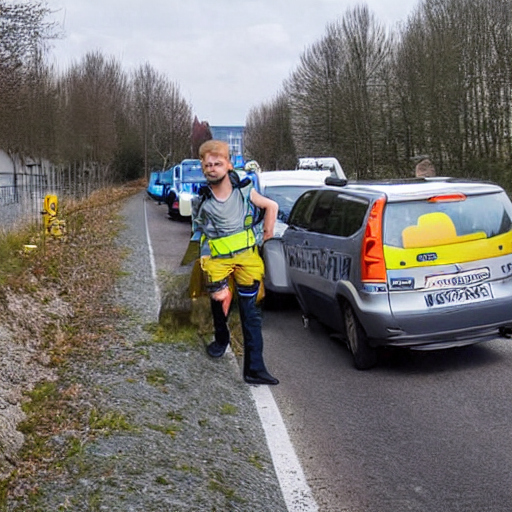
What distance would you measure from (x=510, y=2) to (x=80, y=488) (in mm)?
34346

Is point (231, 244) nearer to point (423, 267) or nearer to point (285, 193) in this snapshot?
point (423, 267)

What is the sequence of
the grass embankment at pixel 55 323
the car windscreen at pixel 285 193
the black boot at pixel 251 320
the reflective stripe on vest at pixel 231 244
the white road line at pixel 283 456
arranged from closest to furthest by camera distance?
the white road line at pixel 283 456
the grass embankment at pixel 55 323
the reflective stripe on vest at pixel 231 244
the black boot at pixel 251 320
the car windscreen at pixel 285 193

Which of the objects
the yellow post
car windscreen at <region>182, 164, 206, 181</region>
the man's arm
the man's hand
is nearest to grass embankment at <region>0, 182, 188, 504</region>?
the yellow post

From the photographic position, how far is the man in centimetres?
632

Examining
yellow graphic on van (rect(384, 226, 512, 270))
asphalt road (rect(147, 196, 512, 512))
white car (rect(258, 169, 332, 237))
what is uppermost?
white car (rect(258, 169, 332, 237))

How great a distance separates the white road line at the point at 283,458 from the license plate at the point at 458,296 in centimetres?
161

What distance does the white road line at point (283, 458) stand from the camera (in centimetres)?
436

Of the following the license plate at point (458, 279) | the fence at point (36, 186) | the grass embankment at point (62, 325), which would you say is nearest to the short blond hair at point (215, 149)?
the grass embankment at point (62, 325)

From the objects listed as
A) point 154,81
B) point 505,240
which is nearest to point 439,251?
point 505,240

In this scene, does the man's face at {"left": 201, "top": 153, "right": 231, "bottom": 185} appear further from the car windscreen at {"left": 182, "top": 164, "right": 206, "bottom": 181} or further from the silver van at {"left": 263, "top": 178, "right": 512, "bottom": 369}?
the car windscreen at {"left": 182, "top": 164, "right": 206, "bottom": 181}

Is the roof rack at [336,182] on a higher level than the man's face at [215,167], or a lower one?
lower

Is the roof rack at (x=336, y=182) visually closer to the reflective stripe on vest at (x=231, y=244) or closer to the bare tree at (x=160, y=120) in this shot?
the reflective stripe on vest at (x=231, y=244)

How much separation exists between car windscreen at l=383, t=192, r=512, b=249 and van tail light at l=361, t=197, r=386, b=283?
0.20 feet

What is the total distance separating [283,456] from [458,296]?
104 inches
